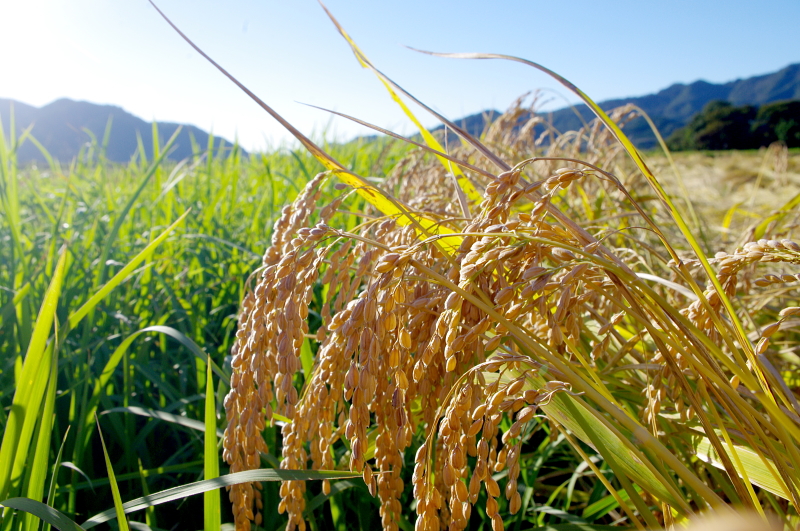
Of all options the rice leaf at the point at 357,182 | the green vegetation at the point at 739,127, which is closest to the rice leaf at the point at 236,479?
the rice leaf at the point at 357,182

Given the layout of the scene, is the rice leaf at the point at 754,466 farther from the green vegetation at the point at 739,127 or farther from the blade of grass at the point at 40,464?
the green vegetation at the point at 739,127

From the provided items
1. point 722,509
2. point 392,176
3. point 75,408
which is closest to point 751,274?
point 722,509

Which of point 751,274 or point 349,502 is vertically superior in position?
point 751,274

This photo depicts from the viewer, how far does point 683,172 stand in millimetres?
8305

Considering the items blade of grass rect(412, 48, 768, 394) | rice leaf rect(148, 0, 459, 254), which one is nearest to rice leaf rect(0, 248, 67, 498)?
rice leaf rect(148, 0, 459, 254)

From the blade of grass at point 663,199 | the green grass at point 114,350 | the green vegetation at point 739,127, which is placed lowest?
the green grass at point 114,350

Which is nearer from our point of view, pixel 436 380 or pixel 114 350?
pixel 436 380

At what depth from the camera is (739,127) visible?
83.9 ft

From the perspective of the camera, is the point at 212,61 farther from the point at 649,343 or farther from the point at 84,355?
the point at 649,343

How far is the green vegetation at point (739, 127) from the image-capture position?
21.1 m

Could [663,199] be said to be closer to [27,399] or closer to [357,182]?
[357,182]

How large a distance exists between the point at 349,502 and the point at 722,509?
1.00m

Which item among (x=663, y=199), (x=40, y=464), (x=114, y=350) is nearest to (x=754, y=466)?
(x=663, y=199)

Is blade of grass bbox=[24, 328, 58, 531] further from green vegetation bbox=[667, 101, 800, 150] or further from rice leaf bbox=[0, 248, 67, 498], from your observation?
green vegetation bbox=[667, 101, 800, 150]
